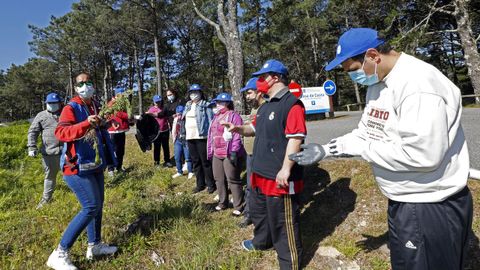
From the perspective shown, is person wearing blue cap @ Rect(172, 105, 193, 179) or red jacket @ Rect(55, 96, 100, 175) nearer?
red jacket @ Rect(55, 96, 100, 175)

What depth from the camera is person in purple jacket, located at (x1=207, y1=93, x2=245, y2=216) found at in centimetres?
465

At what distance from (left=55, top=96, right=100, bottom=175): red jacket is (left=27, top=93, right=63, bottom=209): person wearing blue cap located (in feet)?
8.68

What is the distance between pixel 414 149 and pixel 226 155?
3333 mm

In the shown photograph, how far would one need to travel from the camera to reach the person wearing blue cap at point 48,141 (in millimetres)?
5461

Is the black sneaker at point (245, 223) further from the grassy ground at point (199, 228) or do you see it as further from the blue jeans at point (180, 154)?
the blue jeans at point (180, 154)

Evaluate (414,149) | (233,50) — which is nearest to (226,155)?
(414,149)

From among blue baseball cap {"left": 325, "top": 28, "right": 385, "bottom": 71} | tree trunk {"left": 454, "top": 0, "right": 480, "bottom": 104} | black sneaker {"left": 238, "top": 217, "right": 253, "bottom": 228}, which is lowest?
black sneaker {"left": 238, "top": 217, "right": 253, "bottom": 228}

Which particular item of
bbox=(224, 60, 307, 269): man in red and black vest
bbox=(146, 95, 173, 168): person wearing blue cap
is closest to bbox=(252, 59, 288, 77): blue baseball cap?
bbox=(224, 60, 307, 269): man in red and black vest

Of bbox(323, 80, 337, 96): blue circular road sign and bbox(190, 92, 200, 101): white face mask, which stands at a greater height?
bbox(323, 80, 337, 96): blue circular road sign

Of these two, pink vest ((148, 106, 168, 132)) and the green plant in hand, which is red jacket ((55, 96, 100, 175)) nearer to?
the green plant in hand

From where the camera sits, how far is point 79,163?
3115 millimetres

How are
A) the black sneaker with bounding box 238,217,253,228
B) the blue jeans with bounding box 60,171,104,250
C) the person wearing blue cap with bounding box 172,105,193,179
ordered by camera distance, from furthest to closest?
1. the person wearing blue cap with bounding box 172,105,193,179
2. the black sneaker with bounding box 238,217,253,228
3. the blue jeans with bounding box 60,171,104,250

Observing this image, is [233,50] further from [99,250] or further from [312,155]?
[312,155]

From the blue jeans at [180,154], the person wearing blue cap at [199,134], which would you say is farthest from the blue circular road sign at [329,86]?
the person wearing blue cap at [199,134]
